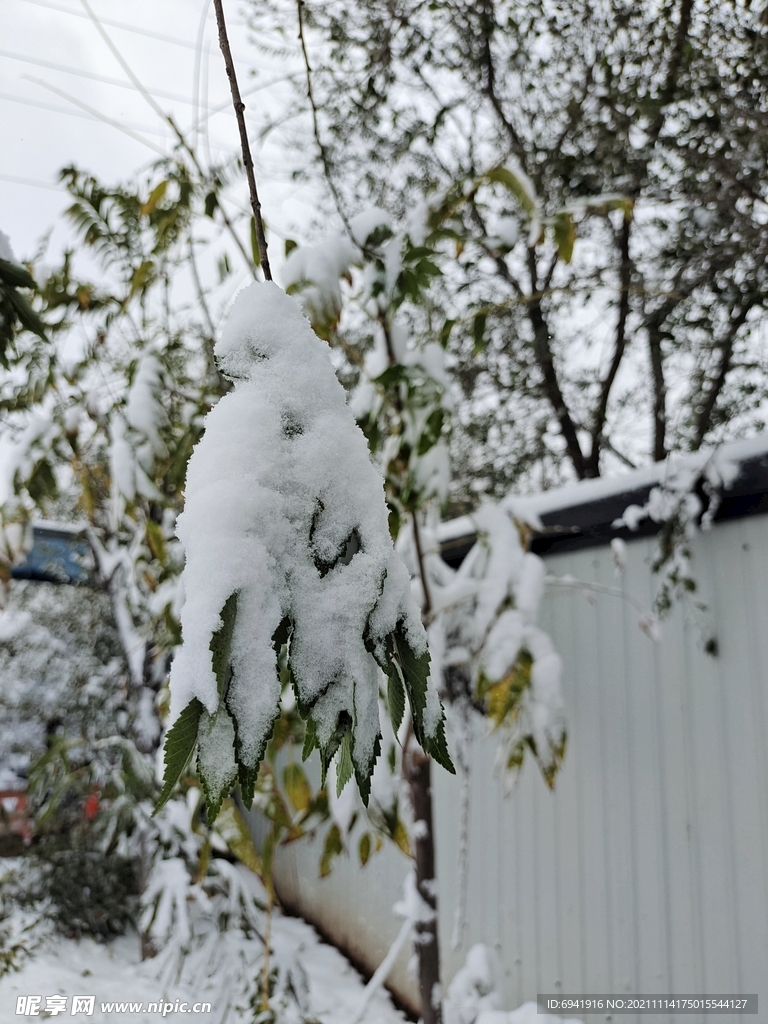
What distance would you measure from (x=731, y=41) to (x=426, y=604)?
2058 millimetres

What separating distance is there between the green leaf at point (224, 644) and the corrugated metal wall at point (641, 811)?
1664mm

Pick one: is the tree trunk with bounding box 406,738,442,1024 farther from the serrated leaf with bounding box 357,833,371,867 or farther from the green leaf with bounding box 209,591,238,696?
the green leaf with bounding box 209,591,238,696

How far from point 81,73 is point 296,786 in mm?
1503

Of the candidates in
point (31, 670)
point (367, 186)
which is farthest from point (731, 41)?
point (31, 670)

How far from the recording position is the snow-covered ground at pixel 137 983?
1.84m

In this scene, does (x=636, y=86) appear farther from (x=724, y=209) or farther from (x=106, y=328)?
(x=106, y=328)

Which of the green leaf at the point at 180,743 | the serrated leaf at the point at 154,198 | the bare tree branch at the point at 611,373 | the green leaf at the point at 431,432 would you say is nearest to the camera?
the green leaf at the point at 180,743

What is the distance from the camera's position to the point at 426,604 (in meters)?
1.30

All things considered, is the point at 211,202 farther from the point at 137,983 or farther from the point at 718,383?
the point at 718,383

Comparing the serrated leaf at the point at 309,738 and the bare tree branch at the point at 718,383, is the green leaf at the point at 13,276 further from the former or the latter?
the bare tree branch at the point at 718,383

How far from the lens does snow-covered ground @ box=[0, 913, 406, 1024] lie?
6.03ft

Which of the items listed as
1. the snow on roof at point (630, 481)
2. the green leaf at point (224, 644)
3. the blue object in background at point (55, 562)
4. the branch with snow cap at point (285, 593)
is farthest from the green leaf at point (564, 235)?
the blue object in background at point (55, 562)

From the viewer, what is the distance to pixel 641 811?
6.51 feet

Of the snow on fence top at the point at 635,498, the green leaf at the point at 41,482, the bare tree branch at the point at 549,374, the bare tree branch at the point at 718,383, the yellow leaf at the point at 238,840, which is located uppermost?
the bare tree branch at the point at 549,374
